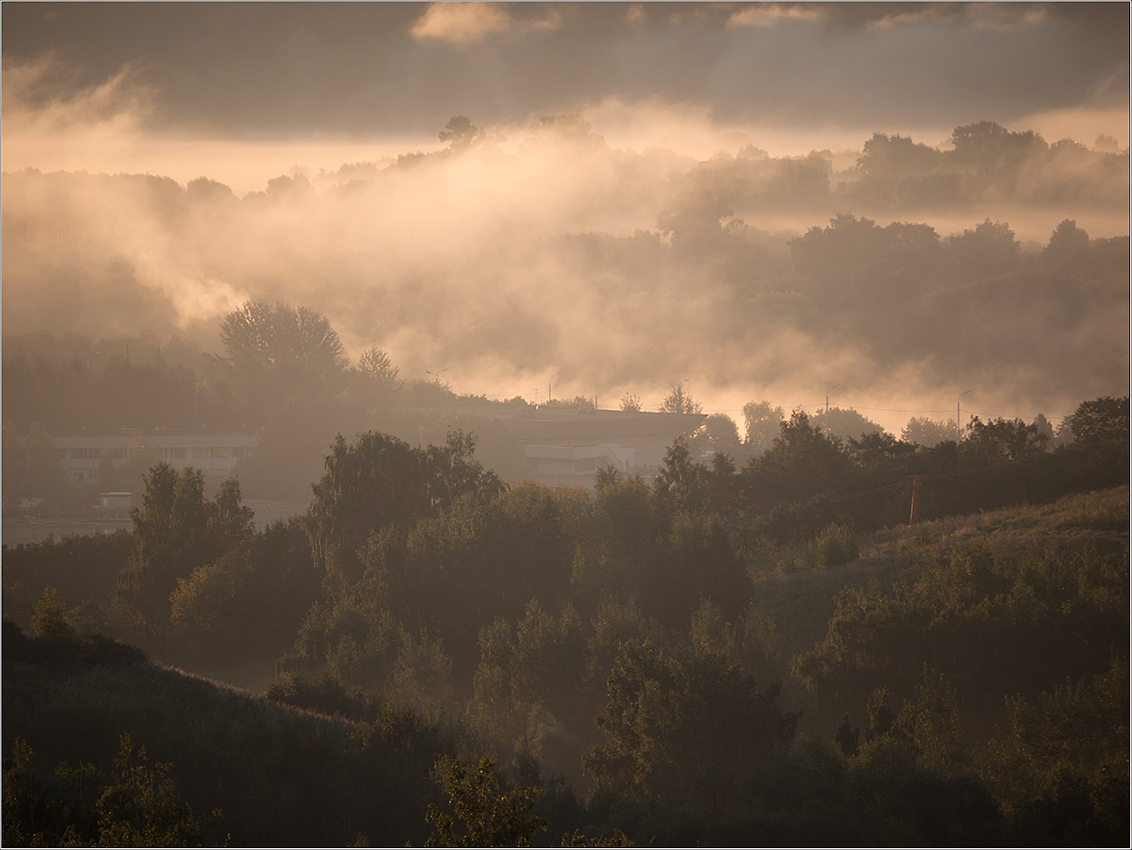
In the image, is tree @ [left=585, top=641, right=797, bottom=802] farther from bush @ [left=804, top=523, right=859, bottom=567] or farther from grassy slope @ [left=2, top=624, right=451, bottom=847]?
bush @ [left=804, top=523, right=859, bottom=567]

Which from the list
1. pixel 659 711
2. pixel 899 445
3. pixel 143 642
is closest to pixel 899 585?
pixel 659 711

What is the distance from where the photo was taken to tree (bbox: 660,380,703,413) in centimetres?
16350

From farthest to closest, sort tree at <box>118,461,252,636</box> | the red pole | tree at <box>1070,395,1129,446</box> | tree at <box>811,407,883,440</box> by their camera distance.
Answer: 1. tree at <box>811,407,883,440</box>
2. tree at <box>1070,395,1129,446</box>
3. the red pole
4. tree at <box>118,461,252,636</box>

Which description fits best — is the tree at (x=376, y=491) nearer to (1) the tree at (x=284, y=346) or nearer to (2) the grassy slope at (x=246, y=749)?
(2) the grassy slope at (x=246, y=749)

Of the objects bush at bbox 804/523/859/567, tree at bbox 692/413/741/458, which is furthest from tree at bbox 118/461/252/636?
tree at bbox 692/413/741/458

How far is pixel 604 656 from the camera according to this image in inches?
1305

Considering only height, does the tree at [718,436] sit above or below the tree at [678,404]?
below

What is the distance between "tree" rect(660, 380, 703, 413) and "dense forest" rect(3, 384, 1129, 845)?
99563mm

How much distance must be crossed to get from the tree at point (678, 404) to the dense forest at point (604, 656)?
9956cm

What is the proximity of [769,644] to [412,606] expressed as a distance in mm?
17429

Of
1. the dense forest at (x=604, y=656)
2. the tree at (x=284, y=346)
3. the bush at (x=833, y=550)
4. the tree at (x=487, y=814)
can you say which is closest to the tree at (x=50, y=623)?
the dense forest at (x=604, y=656)

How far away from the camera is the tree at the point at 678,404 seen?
163500 millimetres

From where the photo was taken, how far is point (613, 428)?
424ft

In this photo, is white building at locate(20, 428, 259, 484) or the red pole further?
white building at locate(20, 428, 259, 484)
